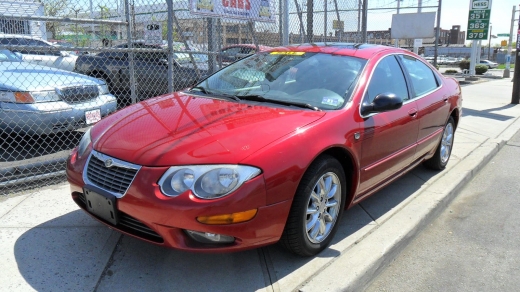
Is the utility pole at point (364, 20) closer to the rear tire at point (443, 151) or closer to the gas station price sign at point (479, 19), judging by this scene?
the rear tire at point (443, 151)

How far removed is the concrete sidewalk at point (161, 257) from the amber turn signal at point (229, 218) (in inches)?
19.4

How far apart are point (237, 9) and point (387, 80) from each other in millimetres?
2939

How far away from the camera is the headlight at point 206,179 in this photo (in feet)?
8.22

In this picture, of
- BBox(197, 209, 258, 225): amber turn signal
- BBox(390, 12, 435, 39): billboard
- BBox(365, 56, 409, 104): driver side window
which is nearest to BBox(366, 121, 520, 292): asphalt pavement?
BBox(197, 209, 258, 225): amber turn signal

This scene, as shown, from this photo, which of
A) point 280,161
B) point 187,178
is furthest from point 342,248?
point 187,178

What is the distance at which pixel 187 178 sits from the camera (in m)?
2.54

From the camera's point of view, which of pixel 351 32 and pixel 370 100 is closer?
pixel 370 100

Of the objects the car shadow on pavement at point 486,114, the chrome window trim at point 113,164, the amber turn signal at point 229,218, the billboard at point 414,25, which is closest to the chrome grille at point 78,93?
the chrome window trim at point 113,164

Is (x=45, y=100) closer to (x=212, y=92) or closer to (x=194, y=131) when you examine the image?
(x=212, y=92)

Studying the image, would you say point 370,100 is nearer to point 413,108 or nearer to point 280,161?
point 413,108

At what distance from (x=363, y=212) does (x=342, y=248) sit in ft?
2.69

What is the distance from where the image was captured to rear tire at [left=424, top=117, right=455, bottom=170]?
514 cm

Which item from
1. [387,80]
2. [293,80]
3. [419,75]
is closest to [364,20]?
[419,75]

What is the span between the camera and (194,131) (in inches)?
113
